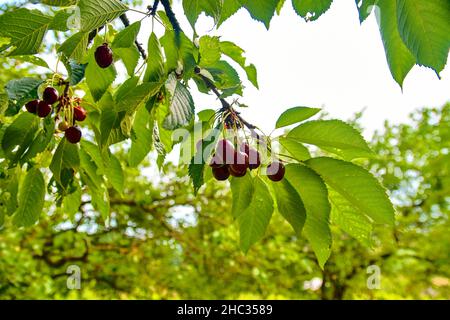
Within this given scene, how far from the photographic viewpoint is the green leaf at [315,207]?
66cm

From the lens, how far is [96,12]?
602mm

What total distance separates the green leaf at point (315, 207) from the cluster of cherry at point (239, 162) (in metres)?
0.03

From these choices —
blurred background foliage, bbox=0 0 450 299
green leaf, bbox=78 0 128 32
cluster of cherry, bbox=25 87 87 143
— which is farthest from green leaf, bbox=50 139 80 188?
blurred background foliage, bbox=0 0 450 299

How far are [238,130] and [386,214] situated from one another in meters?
0.25

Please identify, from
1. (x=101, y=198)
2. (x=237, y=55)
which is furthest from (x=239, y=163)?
(x=101, y=198)

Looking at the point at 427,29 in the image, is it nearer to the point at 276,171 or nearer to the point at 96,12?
the point at 276,171

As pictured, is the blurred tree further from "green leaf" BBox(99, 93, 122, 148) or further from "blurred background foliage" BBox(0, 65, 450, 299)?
"green leaf" BBox(99, 93, 122, 148)

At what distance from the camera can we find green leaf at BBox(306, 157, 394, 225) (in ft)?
2.05

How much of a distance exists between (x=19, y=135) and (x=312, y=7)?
1.92ft

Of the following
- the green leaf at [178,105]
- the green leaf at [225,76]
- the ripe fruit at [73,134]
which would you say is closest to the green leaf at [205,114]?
the green leaf at [225,76]

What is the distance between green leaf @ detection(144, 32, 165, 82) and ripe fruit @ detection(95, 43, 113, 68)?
10cm

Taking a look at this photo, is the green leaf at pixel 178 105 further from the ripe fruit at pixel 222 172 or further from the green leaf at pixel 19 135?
the green leaf at pixel 19 135
